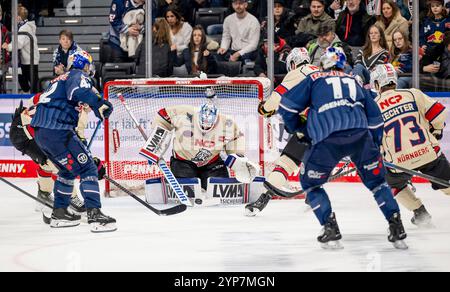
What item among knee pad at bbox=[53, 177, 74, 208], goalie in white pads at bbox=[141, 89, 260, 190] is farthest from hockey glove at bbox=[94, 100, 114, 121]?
goalie in white pads at bbox=[141, 89, 260, 190]

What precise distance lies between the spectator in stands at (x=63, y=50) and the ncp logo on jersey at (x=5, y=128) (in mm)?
857

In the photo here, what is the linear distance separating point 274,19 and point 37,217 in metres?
3.33

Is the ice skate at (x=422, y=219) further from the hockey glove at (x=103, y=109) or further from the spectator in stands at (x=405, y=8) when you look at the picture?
the spectator in stands at (x=405, y=8)

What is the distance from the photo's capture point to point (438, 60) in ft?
31.0

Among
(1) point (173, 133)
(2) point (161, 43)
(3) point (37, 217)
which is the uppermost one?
(2) point (161, 43)

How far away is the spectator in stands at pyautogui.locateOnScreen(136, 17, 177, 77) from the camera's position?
9.98m

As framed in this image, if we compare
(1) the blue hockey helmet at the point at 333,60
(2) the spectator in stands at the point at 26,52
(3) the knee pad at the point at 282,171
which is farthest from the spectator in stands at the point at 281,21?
(1) the blue hockey helmet at the point at 333,60

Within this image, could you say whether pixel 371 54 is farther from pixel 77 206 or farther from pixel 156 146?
pixel 77 206

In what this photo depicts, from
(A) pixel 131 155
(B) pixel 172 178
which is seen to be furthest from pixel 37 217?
(A) pixel 131 155

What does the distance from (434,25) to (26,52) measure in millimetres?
4021

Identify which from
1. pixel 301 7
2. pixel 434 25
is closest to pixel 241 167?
pixel 301 7

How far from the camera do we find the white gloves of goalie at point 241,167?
804 cm

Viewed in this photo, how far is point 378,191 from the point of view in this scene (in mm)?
5527
